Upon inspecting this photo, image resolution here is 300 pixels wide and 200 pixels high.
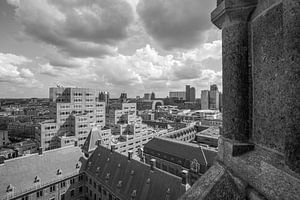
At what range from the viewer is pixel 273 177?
8.71 ft

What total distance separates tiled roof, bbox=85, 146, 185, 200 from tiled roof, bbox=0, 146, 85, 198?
287 centimetres

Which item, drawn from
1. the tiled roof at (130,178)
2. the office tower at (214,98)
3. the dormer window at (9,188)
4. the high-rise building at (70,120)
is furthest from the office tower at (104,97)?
the dormer window at (9,188)

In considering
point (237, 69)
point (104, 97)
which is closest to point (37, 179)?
point (237, 69)

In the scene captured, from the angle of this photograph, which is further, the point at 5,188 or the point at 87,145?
the point at 87,145

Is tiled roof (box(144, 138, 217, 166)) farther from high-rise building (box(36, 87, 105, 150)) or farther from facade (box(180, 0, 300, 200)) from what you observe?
facade (box(180, 0, 300, 200))

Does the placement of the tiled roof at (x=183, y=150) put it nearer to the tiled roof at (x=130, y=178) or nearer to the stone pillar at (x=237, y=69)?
the tiled roof at (x=130, y=178)

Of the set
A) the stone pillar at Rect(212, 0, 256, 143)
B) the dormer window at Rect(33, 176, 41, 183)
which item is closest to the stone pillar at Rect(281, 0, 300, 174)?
the stone pillar at Rect(212, 0, 256, 143)

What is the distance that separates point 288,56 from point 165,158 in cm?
3478

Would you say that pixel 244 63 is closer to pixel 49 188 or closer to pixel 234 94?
pixel 234 94

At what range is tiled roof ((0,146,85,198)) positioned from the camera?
22278 mm

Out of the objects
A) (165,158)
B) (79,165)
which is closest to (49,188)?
(79,165)

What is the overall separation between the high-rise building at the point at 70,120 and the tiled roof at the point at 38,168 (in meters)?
19.0

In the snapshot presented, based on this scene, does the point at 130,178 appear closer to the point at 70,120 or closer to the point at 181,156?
the point at 181,156

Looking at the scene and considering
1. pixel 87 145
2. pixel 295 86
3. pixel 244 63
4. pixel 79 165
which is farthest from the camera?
pixel 87 145
